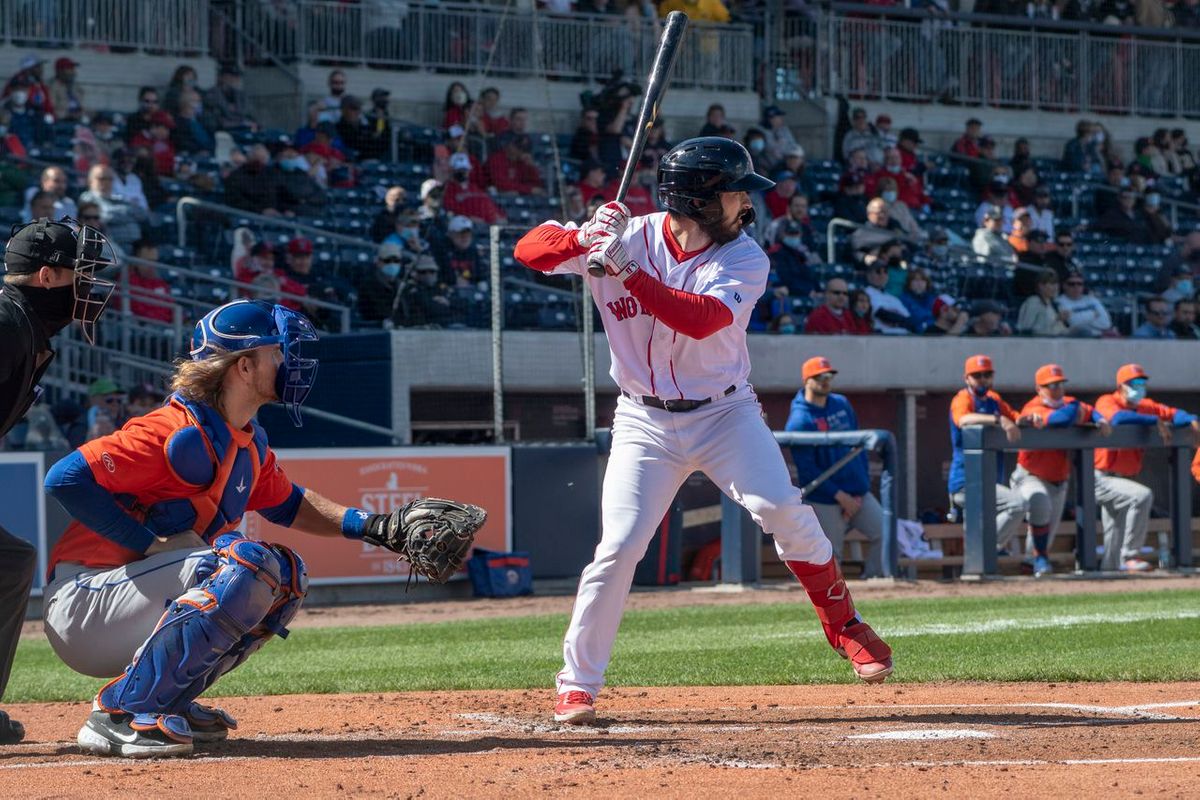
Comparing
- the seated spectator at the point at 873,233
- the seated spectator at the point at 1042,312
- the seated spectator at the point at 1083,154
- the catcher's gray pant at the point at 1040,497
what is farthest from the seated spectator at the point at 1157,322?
the catcher's gray pant at the point at 1040,497

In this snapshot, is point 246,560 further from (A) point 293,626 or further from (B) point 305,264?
(B) point 305,264

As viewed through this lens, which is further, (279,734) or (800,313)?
(800,313)

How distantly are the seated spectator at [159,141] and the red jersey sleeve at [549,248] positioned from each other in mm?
12071

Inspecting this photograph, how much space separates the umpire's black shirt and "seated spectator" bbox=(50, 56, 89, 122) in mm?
13273

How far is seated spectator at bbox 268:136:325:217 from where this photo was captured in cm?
1719

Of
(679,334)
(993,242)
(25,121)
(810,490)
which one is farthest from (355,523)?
(993,242)

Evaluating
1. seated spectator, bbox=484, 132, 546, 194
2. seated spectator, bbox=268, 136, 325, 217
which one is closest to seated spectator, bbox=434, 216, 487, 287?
seated spectator, bbox=268, 136, 325, 217

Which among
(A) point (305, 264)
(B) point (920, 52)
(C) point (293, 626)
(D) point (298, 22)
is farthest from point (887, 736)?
(B) point (920, 52)

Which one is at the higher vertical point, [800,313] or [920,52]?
[920,52]

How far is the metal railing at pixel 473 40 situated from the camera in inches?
818

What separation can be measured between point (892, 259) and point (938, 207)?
13.2 feet

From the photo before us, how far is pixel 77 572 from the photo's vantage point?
4992mm

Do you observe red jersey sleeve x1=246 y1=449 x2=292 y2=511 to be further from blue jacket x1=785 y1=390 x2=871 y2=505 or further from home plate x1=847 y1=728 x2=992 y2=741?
blue jacket x1=785 y1=390 x2=871 y2=505

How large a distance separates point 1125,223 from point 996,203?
1.97 m
